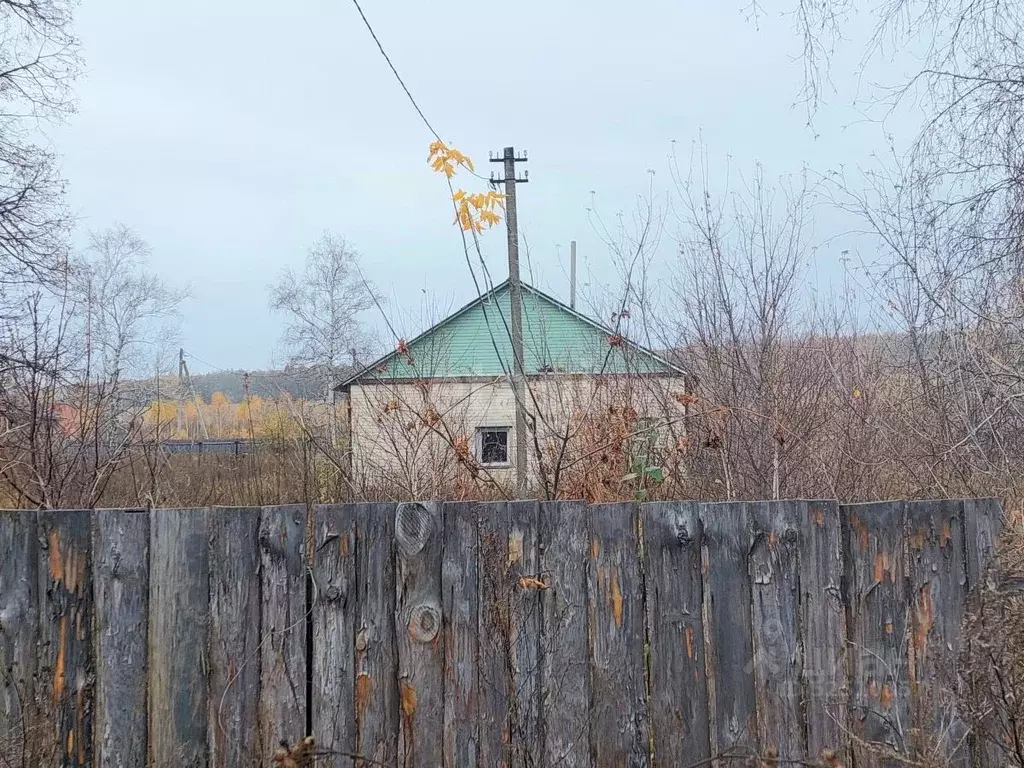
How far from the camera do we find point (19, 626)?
240cm

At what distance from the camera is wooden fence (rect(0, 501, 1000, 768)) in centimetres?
242

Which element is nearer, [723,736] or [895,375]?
[723,736]

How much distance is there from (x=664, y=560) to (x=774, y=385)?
5044 mm

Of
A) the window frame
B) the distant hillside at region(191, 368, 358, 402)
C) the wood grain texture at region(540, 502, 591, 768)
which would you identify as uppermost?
the distant hillside at region(191, 368, 358, 402)

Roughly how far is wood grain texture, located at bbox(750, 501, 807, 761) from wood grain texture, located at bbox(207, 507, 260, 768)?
59.7 inches

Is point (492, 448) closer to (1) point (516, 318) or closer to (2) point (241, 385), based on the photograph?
(1) point (516, 318)

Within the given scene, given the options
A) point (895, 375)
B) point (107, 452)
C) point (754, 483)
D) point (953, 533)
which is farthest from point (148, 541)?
point (895, 375)

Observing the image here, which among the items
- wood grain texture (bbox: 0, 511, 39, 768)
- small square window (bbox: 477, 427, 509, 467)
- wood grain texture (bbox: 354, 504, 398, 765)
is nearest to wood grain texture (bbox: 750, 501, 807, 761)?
wood grain texture (bbox: 354, 504, 398, 765)

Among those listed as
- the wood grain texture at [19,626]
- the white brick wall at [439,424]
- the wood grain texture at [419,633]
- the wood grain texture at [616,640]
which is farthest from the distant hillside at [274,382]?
the wood grain texture at [616,640]

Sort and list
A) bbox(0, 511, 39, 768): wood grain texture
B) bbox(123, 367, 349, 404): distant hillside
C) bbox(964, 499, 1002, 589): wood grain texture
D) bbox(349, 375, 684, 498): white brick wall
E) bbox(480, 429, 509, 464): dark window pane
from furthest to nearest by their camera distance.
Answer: bbox(480, 429, 509, 464): dark window pane → bbox(123, 367, 349, 404): distant hillside → bbox(349, 375, 684, 498): white brick wall → bbox(964, 499, 1002, 589): wood grain texture → bbox(0, 511, 39, 768): wood grain texture

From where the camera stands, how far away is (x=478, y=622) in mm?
2475

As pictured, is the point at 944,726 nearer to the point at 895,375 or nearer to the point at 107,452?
the point at 107,452

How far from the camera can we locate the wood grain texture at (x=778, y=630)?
7.97 ft

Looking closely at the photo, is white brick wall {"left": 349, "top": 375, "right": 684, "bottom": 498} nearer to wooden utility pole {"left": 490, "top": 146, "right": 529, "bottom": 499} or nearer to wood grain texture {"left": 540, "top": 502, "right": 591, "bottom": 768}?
wooden utility pole {"left": 490, "top": 146, "right": 529, "bottom": 499}
